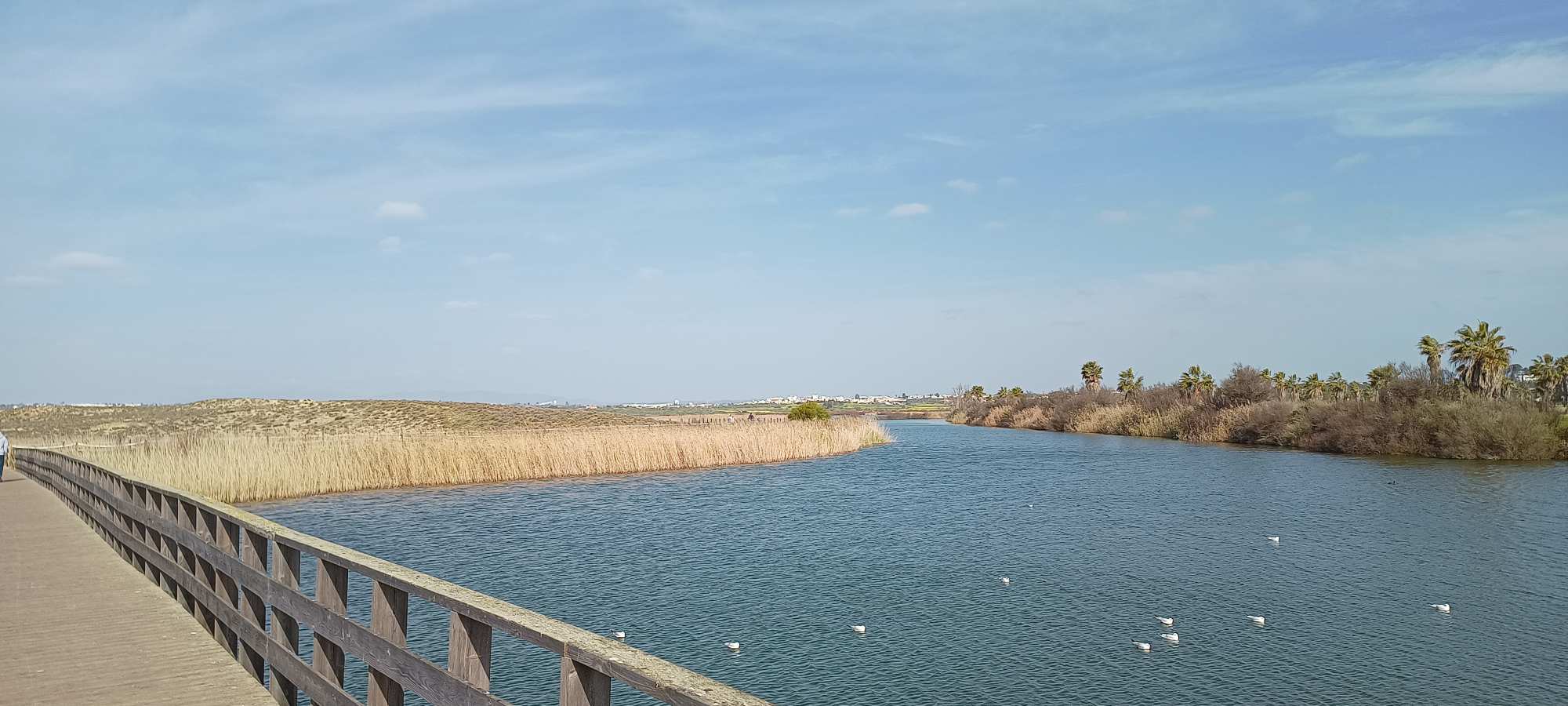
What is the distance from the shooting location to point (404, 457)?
31.2 metres

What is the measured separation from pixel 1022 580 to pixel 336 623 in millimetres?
12818

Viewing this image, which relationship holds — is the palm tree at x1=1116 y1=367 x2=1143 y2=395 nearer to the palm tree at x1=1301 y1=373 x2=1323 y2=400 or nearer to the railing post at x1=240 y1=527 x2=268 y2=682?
the palm tree at x1=1301 y1=373 x2=1323 y2=400

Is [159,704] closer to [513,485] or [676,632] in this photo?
[676,632]

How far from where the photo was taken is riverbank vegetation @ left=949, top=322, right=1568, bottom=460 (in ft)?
131

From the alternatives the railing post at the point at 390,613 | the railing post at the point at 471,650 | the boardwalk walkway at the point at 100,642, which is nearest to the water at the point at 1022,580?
the boardwalk walkway at the point at 100,642

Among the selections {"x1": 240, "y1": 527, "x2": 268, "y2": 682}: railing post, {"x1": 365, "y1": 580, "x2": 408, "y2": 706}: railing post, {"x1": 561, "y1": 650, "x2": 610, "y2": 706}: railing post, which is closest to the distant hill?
{"x1": 240, "y1": 527, "x2": 268, "y2": 682}: railing post

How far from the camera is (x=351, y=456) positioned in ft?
99.5

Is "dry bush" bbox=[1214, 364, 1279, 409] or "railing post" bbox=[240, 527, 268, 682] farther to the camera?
"dry bush" bbox=[1214, 364, 1279, 409]

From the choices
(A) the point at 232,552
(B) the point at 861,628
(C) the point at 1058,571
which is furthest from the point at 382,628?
(C) the point at 1058,571

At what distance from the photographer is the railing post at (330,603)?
511 cm

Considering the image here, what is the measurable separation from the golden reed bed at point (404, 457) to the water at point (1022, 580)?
5.09 feet

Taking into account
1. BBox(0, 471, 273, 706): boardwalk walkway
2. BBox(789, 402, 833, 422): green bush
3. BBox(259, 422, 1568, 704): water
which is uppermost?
BBox(789, 402, 833, 422): green bush

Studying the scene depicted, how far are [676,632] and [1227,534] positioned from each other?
531 inches

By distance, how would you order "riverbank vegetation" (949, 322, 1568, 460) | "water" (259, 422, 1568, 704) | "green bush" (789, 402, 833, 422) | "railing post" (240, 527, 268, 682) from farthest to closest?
"green bush" (789, 402, 833, 422) < "riverbank vegetation" (949, 322, 1568, 460) < "water" (259, 422, 1568, 704) < "railing post" (240, 527, 268, 682)
